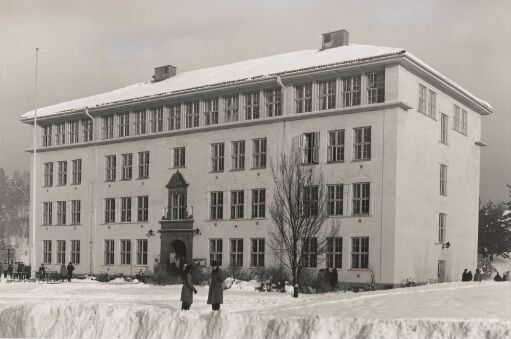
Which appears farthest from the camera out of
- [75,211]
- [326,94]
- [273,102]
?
[75,211]

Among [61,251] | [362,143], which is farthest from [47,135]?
[362,143]

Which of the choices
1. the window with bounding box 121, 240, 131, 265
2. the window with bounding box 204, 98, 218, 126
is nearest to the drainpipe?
the window with bounding box 121, 240, 131, 265

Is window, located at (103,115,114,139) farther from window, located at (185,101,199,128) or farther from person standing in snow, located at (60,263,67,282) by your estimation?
person standing in snow, located at (60,263,67,282)

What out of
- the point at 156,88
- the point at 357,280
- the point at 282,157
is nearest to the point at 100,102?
the point at 156,88

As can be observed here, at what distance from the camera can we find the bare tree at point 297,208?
112ft

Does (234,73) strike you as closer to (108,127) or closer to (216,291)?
(108,127)

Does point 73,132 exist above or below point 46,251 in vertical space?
above

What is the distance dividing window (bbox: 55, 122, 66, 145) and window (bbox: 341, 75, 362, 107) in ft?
79.1

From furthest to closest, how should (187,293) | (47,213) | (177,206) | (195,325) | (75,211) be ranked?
1. (47,213)
2. (75,211)
3. (177,206)
4. (187,293)
5. (195,325)

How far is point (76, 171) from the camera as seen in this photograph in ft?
172

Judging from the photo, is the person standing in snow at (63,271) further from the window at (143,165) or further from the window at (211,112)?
the window at (211,112)

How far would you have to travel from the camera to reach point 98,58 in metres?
29.6

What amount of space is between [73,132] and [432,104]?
26519 millimetres

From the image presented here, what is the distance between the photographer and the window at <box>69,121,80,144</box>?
52812 mm
